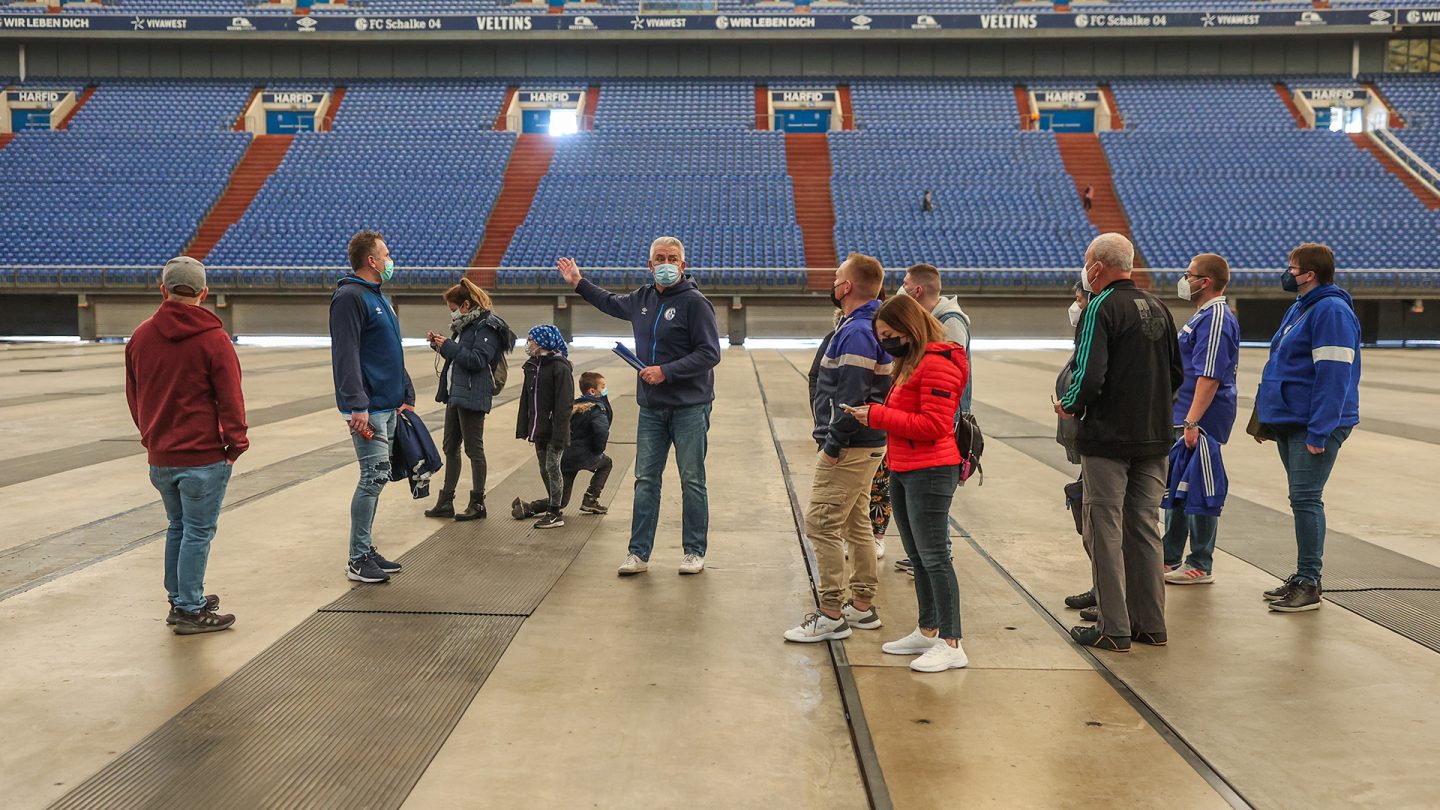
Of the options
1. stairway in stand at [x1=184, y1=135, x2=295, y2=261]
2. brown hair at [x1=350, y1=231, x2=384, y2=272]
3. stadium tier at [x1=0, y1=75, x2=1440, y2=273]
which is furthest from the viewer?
stairway in stand at [x1=184, y1=135, x2=295, y2=261]

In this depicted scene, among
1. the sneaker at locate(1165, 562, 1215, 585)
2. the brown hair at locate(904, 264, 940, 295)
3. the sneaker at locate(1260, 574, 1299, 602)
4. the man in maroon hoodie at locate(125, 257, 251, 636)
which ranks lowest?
the sneaker at locate(1165, 562, 1215, 585)

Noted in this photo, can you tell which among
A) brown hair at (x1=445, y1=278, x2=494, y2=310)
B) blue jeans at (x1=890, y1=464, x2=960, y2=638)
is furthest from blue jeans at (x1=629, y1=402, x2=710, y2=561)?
brown hair at (x1=445, y1=278, x2=494, y2=310)

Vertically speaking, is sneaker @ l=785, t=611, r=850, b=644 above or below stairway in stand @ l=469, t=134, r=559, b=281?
below

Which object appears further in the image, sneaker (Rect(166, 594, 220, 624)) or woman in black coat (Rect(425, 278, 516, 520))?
woman in black coat (Rect(425, 278, 516, 520))

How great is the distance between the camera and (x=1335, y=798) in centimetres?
342

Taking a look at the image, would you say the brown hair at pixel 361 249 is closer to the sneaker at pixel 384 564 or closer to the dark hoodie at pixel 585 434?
the sneaker at pixel 384 564

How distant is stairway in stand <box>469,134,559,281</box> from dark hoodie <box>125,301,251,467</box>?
90.1 ft

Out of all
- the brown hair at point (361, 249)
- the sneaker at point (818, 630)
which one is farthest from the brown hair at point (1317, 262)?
the brown hair at point (361, 249)

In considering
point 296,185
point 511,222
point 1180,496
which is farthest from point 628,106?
point 1180,496

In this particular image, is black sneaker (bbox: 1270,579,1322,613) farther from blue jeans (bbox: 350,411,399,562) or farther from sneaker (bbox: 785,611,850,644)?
blue jeans (bbox: 350,411,399,562)

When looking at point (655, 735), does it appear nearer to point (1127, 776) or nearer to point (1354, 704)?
point (1127, 776)

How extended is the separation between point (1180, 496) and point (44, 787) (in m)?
5.34

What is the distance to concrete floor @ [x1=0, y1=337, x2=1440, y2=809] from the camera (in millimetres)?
3535

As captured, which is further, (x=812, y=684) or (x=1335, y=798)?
(x=812, y=684)
